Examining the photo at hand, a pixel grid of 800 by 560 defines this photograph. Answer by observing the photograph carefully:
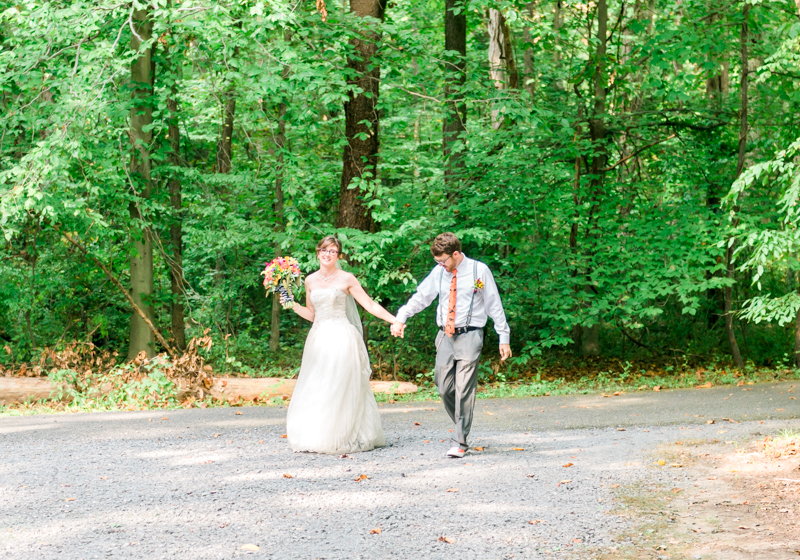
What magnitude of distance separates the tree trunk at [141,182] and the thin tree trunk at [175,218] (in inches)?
15.9

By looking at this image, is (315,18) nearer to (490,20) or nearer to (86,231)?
(86,231)

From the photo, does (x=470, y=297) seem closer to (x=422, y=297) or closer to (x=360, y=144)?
(x=422, y=297)

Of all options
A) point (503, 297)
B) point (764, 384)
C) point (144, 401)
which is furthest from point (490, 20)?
point (144, 401)

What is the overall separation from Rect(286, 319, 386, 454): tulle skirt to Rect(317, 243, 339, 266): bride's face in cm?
58

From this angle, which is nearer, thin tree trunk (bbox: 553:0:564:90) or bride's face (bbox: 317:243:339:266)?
bride's face (bbox: 317:243:339:266)

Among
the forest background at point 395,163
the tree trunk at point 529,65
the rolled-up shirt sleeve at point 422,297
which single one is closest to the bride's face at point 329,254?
the rolled-up shirt sleeve at point 422,297

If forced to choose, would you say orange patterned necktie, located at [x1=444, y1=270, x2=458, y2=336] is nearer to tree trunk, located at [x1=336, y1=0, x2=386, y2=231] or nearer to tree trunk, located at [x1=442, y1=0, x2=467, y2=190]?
tree trunk, located at [x1=442, y1=0, x2=467, y2=190]

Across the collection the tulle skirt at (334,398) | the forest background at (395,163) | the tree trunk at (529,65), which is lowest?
the tulle skirt at (334,398)

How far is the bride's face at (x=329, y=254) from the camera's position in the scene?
7.31 meters

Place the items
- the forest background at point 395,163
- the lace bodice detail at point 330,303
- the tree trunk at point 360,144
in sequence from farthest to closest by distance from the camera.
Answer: the tree trunk at point 360,144 < the forest background at point 395,163 < the lace bodice detail at point 330,303

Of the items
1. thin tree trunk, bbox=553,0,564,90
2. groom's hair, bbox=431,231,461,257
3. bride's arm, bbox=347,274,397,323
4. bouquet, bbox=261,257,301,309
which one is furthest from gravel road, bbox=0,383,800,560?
thin tree trunk, bbox=553,0,564,90

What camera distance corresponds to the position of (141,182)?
42.3ft

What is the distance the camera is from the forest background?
434 inches

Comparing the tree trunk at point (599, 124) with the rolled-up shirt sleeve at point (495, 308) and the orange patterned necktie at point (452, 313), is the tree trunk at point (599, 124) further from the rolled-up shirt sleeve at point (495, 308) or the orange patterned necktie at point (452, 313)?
the orange patterned necktie at point (452, 313)
